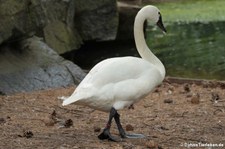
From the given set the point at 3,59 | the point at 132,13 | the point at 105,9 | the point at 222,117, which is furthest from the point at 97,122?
the point at 132,13

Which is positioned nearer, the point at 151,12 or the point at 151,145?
the point at 151,145

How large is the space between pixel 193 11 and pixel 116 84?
18.4 meters

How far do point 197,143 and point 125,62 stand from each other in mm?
932

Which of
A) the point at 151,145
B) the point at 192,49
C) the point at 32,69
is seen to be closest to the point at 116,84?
the point at 151,145

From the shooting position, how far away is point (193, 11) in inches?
903

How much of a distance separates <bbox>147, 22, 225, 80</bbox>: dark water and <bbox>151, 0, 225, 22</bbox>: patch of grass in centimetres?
146

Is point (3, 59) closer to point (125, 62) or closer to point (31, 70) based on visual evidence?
point (31, 70)

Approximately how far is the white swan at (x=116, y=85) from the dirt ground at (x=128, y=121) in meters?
0.31

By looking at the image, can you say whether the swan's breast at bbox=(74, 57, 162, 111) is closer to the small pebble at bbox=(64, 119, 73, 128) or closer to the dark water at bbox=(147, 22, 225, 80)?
the small pebble at bbox=(64, 119, 73, 128)

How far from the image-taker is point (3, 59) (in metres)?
8.18

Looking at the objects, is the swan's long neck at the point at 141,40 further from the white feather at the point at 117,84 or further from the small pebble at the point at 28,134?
the small pebble at the point at 28,134

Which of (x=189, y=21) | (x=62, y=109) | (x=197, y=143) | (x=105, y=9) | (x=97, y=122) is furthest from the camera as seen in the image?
(x=189, y=21)

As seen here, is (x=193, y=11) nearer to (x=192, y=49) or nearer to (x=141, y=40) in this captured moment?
(x=192, y=49)

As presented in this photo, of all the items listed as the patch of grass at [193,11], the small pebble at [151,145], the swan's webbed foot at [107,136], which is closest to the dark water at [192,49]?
the patch of grass at [193,11]
